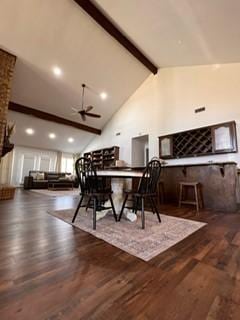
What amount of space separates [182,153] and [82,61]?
4.45m

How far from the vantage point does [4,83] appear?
4.23 m

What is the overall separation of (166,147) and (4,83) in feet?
16.5

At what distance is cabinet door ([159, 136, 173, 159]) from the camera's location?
17.3 ft

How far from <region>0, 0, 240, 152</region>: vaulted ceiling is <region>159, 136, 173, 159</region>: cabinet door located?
2.37 m

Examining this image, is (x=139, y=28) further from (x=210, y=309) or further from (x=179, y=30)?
(x=210, y=309)

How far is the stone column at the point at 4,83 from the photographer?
4.16 m

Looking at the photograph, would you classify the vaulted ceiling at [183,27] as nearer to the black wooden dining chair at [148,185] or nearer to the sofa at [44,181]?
the black wooden dining chair at [148,185]

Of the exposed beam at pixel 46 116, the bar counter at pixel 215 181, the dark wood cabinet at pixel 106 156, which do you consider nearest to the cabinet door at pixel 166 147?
the bar counter at pixel 215 181

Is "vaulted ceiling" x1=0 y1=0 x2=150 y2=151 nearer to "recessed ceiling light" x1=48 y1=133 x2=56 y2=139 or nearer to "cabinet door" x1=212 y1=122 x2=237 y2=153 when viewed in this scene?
"recessed ceiling light" x1=48 y1=133 x2=56 y2=139

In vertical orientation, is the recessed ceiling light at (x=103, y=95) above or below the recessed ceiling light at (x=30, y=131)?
above

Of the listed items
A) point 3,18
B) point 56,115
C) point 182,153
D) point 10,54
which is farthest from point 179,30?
point 56,115

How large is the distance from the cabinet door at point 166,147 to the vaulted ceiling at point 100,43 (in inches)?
93.2

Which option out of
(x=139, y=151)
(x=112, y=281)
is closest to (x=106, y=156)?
(x=139, y=151)

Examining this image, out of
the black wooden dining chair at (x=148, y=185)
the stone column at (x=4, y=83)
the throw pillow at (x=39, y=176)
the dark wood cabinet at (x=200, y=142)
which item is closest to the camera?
the black wooden dining chair at (x=148, y=185)
